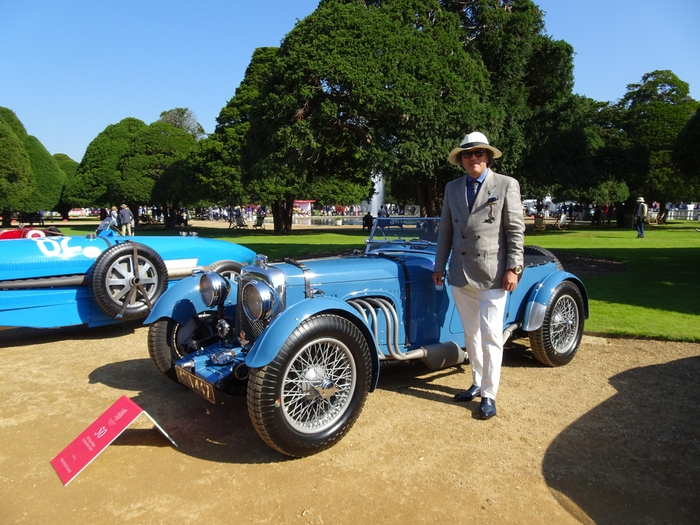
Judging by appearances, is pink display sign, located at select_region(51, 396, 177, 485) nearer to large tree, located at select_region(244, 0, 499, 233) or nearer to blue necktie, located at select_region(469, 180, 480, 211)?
blue necktie, located at select_region(469, 180, 480, 211)

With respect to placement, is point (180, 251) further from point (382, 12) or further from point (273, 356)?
point (382, 12)

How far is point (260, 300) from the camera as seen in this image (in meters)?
3.62

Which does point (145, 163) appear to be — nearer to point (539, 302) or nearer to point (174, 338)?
point (174, 338)

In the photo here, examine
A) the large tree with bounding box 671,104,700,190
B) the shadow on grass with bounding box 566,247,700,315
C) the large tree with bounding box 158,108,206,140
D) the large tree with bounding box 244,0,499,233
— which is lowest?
the shadow on grass with bounding box 566,247,700,315

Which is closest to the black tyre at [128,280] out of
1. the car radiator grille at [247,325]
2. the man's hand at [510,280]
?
the car radiator grille at [247,325]

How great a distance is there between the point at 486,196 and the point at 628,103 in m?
41.6

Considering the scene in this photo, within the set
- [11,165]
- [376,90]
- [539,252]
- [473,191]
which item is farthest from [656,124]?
[11,165]

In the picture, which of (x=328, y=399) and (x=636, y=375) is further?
(x=636, y=375)

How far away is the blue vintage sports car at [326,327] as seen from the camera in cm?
325

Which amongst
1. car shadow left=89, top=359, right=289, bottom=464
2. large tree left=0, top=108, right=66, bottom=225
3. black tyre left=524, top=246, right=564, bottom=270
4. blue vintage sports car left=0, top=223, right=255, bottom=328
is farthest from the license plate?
large tree left=0, top=108, right=66, bottom=225

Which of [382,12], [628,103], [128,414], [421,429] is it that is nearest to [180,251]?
[128,414]

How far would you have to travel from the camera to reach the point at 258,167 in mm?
14492

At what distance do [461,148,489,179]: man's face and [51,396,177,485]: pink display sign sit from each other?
2.90 meters

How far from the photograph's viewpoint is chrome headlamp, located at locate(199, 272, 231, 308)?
419cm
